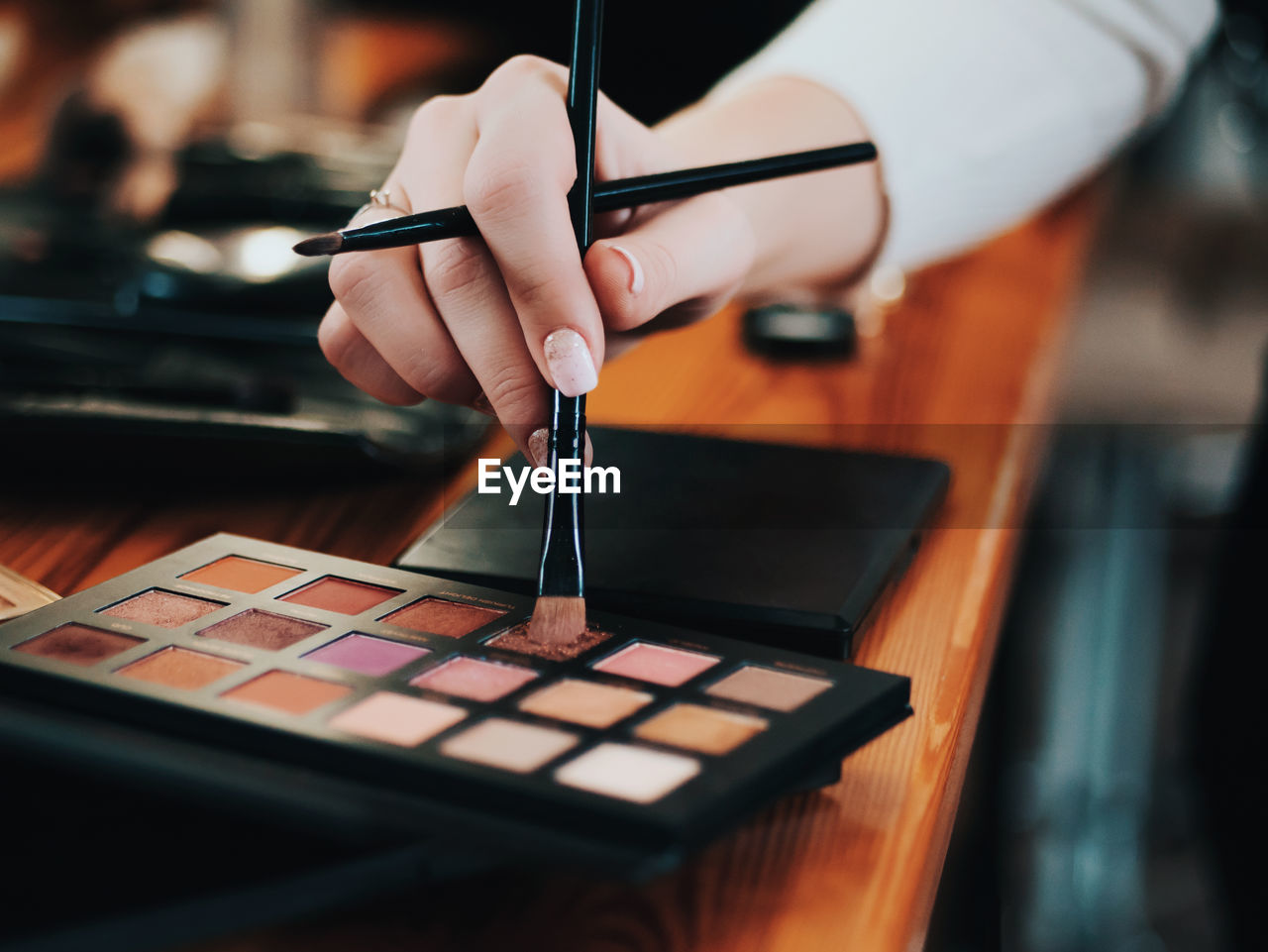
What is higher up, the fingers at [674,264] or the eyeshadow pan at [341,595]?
the fingers at [674,264]

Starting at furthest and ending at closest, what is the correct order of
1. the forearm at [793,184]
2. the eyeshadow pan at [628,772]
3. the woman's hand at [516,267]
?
the forearm at [793,184] → the woman's hand at [516,267] → the eyeshadow pan at [628,772]

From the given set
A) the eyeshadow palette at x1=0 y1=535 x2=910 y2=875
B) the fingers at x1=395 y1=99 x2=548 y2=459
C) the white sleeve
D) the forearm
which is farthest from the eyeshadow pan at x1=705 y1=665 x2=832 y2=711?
the white sleeve

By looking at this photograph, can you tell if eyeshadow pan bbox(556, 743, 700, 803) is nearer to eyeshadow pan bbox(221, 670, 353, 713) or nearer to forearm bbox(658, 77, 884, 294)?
eyeshadow pan bbox(221, 670, 353, 713)

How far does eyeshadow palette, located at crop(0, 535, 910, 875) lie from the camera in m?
0.21

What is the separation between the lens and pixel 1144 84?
646 mm

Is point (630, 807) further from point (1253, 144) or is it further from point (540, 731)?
point (1253, 144)

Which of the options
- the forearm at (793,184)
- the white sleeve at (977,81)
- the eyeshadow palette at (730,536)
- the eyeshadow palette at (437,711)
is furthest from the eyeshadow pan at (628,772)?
the white sleeve at (977,81)

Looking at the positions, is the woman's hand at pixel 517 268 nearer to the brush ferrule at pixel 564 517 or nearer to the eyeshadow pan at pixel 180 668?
the brush ferrule at pixel 564 517

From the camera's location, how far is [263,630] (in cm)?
28

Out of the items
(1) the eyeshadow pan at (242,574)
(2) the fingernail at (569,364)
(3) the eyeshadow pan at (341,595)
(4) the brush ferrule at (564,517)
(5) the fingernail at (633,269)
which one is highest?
(5) the fingernail at (633,269)

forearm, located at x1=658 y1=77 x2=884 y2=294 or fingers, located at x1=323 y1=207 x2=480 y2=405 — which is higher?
forearm, located at x1=658 y1=77 x2=884 y2=294

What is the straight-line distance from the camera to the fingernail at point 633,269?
33 cm

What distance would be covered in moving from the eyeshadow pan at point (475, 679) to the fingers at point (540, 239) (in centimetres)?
8

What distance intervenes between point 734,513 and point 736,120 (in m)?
0.21
